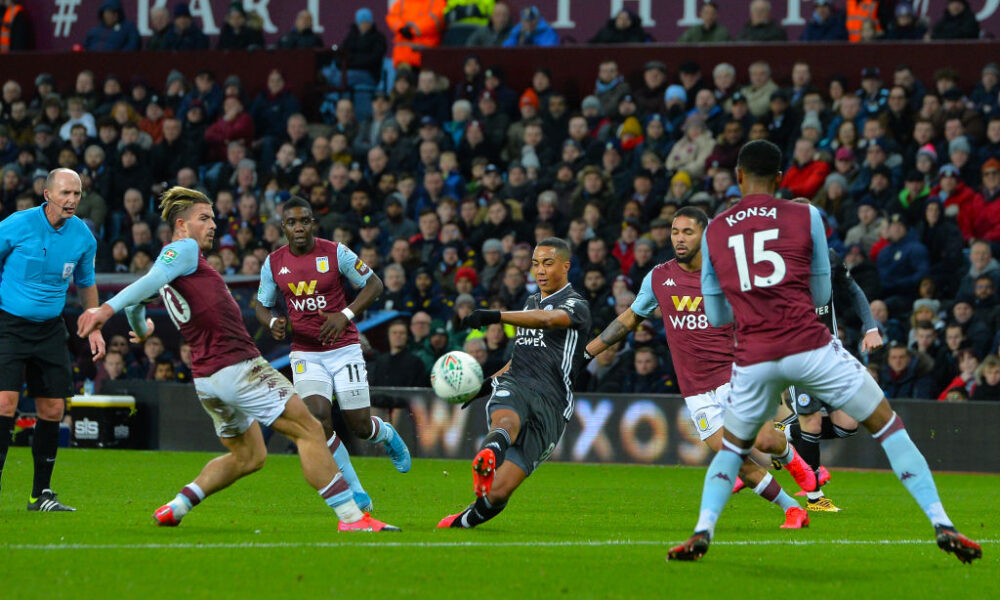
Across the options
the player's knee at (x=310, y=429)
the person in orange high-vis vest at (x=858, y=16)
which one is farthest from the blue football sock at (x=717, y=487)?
the person in orange high-vis vest at (x=858, y=16)

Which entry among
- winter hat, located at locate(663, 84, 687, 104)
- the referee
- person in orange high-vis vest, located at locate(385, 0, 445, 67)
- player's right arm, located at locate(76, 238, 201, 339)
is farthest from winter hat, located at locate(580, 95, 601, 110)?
player's right arm, located at locate(76, 238, 201, 339)

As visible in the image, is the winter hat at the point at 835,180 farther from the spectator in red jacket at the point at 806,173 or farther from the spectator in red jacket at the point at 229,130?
the spectator in red jacket at the point at 229,130

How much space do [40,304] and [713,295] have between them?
16.7 feet

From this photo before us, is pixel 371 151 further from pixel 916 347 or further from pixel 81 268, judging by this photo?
pixel 81 268

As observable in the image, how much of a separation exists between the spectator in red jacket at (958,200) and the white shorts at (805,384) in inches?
468

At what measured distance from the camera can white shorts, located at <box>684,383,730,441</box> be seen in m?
10.2

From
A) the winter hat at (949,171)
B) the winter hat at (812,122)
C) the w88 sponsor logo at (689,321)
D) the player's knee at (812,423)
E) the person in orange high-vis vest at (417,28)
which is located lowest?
the player's knee at (812,423)

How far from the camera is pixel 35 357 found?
10.3m

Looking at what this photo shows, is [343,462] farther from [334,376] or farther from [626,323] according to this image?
[626,323]

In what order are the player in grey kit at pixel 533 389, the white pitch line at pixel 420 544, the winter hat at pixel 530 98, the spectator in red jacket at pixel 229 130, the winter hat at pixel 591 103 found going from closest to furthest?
the white pitch line at pixel 420 544 < the player in grey kit at pixel 533 389 < the winter hat at pixel 591 103 < the winter hat at pixel 530 98 < the spectator in red jacket at pixel 229 130

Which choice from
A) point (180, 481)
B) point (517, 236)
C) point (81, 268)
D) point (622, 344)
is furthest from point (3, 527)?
point (517, 236)

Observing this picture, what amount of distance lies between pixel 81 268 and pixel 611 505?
4.63 metres

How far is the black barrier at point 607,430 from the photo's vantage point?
1631 cm

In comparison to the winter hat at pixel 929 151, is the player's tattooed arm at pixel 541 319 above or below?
below
